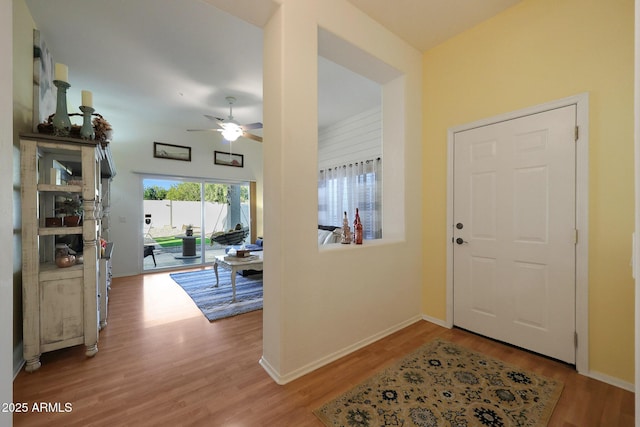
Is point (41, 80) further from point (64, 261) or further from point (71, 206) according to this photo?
point (64, 261)

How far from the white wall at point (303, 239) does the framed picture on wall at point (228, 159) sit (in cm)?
452

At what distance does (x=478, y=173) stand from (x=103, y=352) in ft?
12.6

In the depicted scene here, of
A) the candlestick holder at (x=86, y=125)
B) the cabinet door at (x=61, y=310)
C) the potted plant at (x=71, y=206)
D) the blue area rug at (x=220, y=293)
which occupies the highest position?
the candlestick holder at (x=86, y=125)

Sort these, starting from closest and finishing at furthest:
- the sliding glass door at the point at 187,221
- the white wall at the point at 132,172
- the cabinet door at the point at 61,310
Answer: the cabinet door at the point at 61,310 → the white wall at the point at 132,172 → the sliding glass door at the point at 187,221

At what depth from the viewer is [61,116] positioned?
2113 mm

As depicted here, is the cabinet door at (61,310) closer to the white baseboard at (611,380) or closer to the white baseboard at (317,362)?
the white baseboard at (317,362)

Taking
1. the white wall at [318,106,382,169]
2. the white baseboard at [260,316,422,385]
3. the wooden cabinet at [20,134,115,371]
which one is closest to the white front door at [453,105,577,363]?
the white baseboard at [260,316,422,385]

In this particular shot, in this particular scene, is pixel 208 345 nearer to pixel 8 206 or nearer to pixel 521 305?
pixel 8 206

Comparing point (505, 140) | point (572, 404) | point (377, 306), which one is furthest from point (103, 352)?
point (505, 140)

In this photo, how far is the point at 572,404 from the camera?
1.61m

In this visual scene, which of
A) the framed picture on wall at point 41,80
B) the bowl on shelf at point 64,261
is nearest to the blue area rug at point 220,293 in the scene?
the bowl on shelf at point 64,261

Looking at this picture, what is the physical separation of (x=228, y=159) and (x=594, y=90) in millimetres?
6128

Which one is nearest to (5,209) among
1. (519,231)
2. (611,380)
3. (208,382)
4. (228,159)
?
(208,382)

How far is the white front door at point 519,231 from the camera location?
2.01 m
